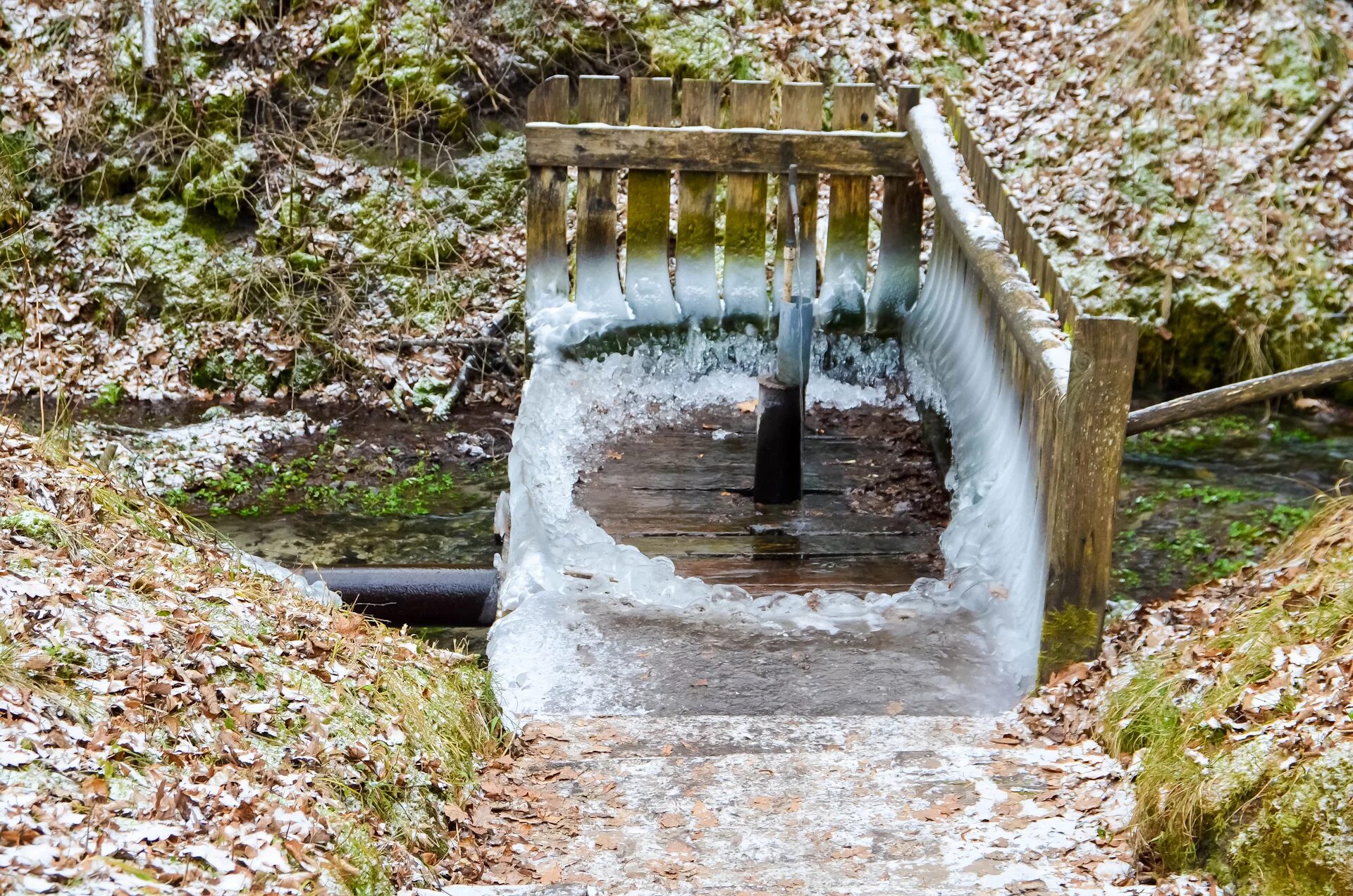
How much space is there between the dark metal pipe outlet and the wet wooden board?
64 cm

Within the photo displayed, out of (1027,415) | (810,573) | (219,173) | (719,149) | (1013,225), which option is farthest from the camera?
(219,173)

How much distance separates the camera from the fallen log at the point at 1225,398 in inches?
161

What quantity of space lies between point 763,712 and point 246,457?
6.27 m

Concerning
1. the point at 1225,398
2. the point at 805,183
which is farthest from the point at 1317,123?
the point at 1225,398

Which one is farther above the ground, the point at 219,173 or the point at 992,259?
the point at 219,173

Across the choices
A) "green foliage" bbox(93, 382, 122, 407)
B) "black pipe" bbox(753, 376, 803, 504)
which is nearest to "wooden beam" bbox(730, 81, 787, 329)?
"black pipe" bbox(753, 376, 803, 504)

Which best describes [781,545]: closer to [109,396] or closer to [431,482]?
[431,482]

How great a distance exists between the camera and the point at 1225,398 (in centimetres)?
413

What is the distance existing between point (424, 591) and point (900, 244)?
3.46 m

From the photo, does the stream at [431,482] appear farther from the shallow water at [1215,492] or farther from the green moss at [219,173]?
the green moss at [219,173]

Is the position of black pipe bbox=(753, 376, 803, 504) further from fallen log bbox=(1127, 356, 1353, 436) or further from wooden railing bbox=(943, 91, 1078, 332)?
fallen log bbox=(1127, 356, 1353, 436)

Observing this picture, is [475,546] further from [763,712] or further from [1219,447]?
[1219,447]

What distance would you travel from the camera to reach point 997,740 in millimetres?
4141

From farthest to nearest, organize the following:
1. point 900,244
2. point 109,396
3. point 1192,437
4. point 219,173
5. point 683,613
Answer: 1. point 219,173
2. point 109,396
3. point 1192,437
4. point 900,244
5. point 683,613
